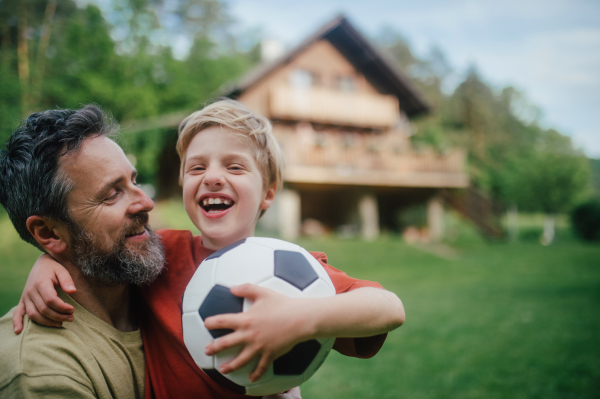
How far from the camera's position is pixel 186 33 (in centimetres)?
3309

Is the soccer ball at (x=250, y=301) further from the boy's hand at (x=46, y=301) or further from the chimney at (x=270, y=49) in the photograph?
the chimney at (x=270, y=49)

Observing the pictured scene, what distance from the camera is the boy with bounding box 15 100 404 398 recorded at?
1.16 metres

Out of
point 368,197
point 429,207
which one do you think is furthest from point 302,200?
point 429,207

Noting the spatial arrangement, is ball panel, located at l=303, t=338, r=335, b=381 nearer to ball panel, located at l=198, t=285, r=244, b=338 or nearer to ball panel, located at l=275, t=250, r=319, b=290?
ball panel, located at l=275, t=250, r=319, b=290

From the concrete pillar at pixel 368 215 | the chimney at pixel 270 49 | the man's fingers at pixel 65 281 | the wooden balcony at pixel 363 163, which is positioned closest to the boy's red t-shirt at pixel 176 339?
the man's fingers at pixel 65 281

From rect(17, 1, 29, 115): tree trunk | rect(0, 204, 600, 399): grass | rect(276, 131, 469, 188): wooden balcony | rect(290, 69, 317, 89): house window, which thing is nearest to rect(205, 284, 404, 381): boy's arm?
rect(0, 204, 600, 399): grass

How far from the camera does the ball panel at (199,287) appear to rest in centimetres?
140

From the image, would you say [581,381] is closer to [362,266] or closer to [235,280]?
[235,280]

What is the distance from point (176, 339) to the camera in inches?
63.3

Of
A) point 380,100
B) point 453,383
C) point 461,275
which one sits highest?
point 380,100

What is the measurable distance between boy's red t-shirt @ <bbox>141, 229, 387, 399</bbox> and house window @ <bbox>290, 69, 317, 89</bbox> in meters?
16.1

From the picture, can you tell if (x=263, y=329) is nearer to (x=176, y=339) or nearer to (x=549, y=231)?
(x=176, y=339)

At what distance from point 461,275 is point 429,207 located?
6.86m

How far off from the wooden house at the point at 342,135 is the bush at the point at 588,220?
6.37 m
